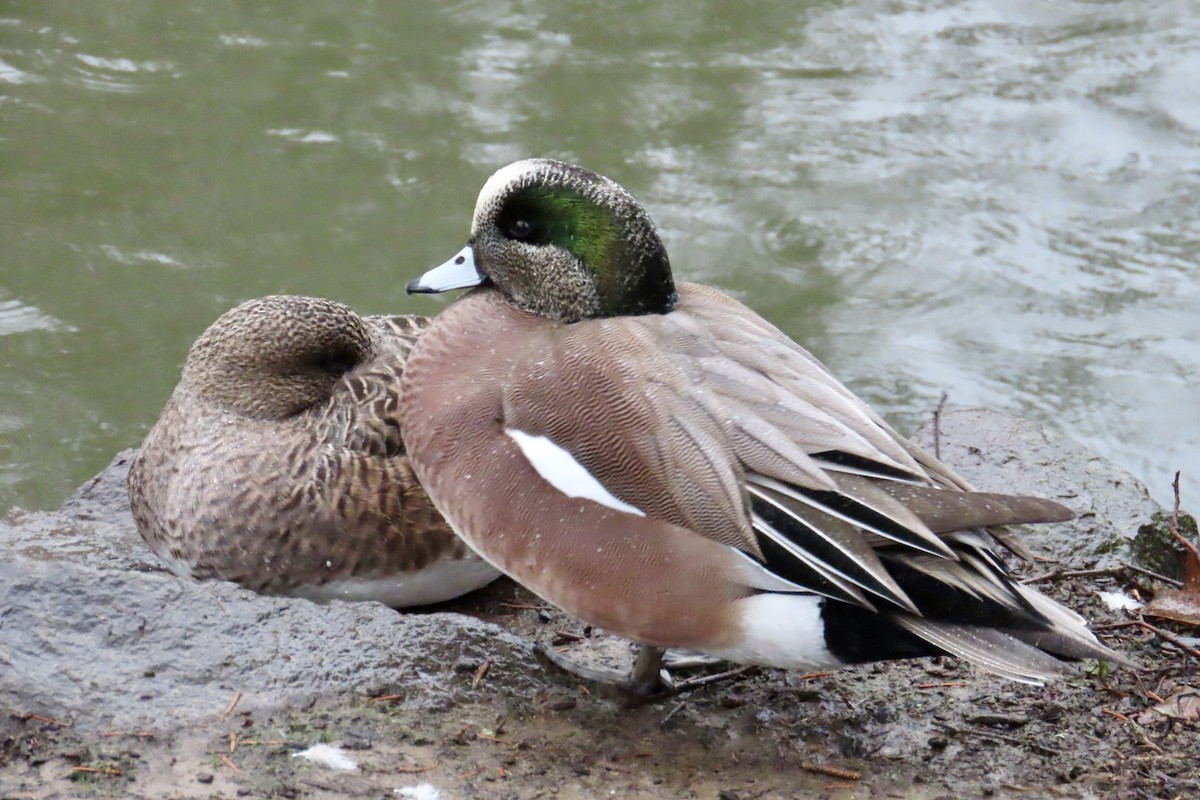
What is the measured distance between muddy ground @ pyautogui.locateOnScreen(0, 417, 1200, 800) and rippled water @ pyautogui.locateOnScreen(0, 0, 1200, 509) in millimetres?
2591

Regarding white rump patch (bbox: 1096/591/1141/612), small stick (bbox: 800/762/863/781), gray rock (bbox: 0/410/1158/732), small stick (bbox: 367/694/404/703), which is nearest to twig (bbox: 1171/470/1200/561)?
white rump patch (bbox: 1096/591/1141/612)

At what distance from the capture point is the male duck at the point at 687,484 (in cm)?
303

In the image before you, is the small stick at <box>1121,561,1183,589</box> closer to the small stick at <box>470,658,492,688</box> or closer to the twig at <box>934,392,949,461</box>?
the twig at <box>934,392,949,461</box>

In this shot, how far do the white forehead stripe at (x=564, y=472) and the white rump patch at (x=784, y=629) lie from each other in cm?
32

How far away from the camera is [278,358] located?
4.37 metres

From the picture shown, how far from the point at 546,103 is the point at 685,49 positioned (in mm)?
1115

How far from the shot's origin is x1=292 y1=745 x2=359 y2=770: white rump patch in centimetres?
301

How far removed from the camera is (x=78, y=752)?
2.95 meters

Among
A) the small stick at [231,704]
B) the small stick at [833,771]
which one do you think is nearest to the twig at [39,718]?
the small stick at [231,704]

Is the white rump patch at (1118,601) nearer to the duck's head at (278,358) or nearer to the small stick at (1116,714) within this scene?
the small stick at (1116,714)

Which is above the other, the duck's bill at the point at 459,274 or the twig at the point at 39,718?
the duck's bill at the point at 459,274

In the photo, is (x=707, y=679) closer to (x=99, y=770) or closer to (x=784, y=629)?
(x=784, y=629)

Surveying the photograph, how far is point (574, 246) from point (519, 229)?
179 millimetres

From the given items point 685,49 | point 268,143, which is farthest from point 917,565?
point 685,49
